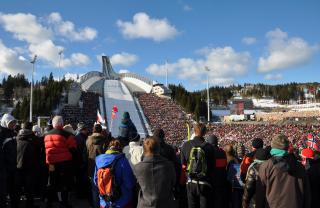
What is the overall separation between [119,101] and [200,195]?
185ft

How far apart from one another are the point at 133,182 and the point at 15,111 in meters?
60.2

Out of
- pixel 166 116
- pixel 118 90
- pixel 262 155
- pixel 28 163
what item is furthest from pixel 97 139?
pixel 118 90

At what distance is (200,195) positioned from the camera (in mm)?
5043

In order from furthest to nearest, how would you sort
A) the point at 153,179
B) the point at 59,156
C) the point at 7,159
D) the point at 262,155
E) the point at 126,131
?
1. the point at 126,131
2. the point at 59,156
3. the point at 7,159
4. the point at 262,155
5. the point at 153,179

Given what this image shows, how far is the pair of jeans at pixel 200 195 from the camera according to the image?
5020mm

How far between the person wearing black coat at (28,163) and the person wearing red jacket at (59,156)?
28cm

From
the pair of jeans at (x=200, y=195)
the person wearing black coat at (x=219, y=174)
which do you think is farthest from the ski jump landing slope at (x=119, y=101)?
the pair of jeans at (x=200, y=195)

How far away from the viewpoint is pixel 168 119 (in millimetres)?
53031

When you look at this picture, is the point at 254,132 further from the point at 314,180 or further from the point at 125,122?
the point at 314,180

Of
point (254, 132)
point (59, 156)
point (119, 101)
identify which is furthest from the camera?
point (119, 101)

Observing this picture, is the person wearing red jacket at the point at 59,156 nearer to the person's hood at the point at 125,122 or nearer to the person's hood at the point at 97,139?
the person's hood at the point at 97,139

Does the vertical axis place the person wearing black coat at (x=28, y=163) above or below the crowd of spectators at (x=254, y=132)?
above

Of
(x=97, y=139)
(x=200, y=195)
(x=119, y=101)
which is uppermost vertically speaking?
(x=119, y=101)

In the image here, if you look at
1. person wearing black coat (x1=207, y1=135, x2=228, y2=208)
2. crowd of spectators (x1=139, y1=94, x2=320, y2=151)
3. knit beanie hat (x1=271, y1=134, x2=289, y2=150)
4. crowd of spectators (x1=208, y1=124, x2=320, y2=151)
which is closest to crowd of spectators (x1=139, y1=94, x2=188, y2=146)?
crowd of spectators (x1=139, y1=94, x2=320, y2=151)
